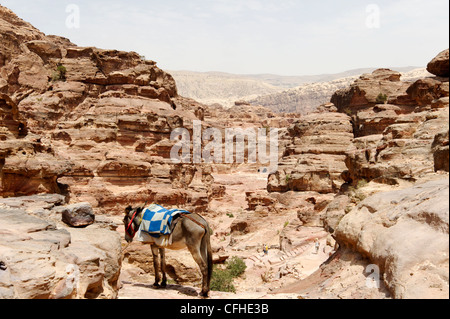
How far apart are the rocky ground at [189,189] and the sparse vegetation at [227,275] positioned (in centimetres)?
50

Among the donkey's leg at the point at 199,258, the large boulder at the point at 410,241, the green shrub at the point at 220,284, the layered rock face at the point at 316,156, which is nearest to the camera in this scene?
the large boulder at the point at 410,241

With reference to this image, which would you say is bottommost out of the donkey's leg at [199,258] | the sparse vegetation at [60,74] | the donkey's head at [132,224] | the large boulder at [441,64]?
the donkey's leg at [199,258]

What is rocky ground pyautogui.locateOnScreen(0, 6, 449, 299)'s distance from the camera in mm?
5055

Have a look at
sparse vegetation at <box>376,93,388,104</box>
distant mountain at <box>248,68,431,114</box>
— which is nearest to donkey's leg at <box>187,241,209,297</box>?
sparse vegetation at <box>376,93,388,104</box>

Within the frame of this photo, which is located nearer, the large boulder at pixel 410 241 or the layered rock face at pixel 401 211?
the large boulder at pixel 410 241

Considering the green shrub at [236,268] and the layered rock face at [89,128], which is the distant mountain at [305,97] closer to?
the layered rock face at [89,128]

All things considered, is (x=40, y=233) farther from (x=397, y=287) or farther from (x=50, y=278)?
(x=397, y=287)

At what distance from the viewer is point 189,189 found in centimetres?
2602

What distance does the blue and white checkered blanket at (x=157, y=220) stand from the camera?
7.36 m

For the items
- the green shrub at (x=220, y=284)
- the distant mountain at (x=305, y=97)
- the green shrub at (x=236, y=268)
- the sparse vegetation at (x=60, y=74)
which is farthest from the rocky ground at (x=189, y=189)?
the distant mountain at (x=305, y=97)

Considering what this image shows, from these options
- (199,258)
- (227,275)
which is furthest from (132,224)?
(227,275)

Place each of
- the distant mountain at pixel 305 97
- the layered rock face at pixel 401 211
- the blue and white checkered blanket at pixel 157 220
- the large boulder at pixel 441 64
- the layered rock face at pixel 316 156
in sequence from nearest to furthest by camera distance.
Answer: the layered rock face at pixel 401 211, the blue and white checkered blanket at pixel 157 220, the large boulder at pixel 441 64, the layered rock face at pixel 316 156, the distant mountain at pixel 305 97

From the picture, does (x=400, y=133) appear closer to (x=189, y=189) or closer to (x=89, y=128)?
(x=189, y=189)
